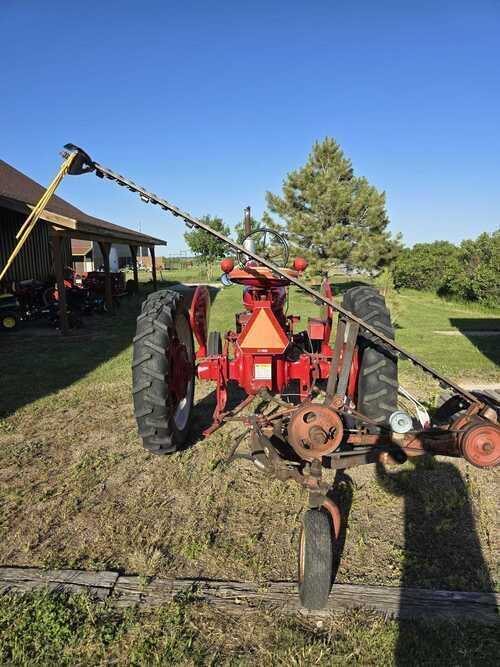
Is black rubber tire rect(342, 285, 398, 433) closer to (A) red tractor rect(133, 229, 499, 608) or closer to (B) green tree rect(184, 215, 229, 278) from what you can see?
(A) red tractor rect(133, 229, 499, 608)

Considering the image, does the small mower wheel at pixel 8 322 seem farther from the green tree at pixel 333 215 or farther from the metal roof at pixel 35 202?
the green tree at pixel 333 215

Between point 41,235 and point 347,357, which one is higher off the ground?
point 41,235

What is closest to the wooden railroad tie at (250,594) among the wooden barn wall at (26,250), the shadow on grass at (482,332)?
the shadow on grass at (482,332)

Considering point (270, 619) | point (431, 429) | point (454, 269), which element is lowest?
point (270, 619)

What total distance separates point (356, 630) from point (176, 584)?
36.3 inches

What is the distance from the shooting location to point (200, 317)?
14.3 feet

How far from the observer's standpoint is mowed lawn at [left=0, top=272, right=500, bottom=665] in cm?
194

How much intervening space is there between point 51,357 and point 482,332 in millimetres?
9090

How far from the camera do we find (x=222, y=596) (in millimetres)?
2227

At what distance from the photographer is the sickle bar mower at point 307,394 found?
2273 mm

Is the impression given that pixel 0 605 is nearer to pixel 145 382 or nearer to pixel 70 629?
pixel 70 629

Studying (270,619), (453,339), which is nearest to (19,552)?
(270,619)

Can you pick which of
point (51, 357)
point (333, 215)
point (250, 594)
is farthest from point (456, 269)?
point (250, 594)

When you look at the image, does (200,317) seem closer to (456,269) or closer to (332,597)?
(332,597)
